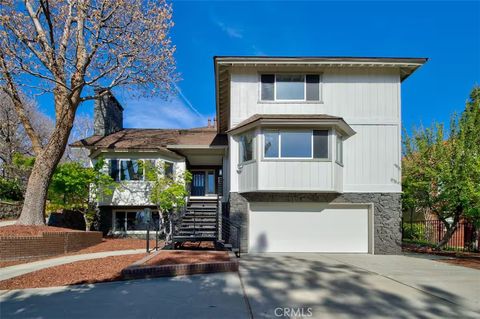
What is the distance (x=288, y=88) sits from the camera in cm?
1283

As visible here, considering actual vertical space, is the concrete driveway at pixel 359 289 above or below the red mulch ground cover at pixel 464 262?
above

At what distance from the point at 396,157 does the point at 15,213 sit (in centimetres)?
1903

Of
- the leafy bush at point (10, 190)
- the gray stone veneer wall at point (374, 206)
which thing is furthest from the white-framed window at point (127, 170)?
the leafy bush at point (10, 190)

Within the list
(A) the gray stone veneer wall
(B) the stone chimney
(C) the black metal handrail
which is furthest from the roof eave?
(B) the stone chimney

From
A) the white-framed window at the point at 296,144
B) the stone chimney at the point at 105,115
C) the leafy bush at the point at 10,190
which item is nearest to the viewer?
the white-framed window at the point at 296,144

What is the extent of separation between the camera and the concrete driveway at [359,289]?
17.8ft

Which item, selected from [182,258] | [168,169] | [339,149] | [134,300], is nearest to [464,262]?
[339,149]

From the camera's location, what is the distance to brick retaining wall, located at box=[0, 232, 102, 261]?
10.0m

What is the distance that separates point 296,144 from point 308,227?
329cm

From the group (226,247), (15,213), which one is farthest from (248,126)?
(15,213)

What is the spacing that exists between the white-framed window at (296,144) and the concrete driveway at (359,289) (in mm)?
3739

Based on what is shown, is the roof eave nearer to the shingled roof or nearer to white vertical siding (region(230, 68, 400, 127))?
white vertical siding (region(230, 68, 400, 127))

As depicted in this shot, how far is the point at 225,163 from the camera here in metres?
16.4

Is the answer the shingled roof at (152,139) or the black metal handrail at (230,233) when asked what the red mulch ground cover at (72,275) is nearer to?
the black metal handrail at (230,233)
